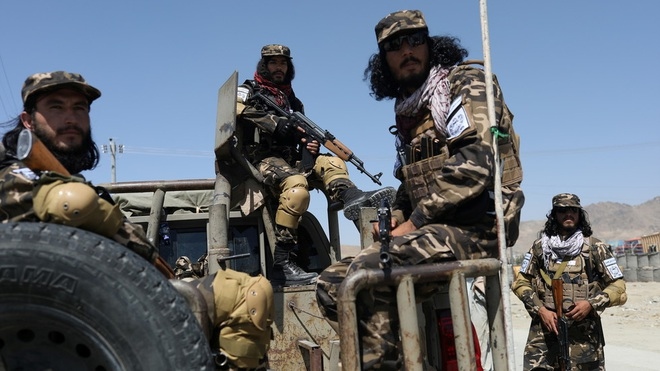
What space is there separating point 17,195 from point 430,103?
155 cm

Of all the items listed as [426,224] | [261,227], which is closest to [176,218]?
Result: [261,227]

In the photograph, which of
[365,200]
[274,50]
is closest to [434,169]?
[365,200]

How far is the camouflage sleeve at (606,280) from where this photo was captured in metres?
6.01

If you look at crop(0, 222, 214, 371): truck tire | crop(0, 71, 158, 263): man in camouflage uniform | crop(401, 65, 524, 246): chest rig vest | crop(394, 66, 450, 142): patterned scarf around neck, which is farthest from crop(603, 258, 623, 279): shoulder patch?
crop(0, 222, 214, 371): truck tire

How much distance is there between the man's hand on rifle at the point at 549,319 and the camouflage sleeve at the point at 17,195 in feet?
16.2

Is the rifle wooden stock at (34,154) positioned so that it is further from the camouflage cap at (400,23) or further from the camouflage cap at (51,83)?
the camouflage cap at (400,23)

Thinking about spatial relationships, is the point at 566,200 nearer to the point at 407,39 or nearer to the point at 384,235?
the point at 407,39

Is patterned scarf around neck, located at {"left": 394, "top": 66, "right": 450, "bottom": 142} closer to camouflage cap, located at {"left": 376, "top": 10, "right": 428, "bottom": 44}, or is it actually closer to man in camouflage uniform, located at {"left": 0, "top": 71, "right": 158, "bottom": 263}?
camouflage cap, located at {"left": 376, "top": 10, "right": 428, "bottom": 44}

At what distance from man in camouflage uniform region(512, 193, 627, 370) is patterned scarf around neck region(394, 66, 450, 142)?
369 cm

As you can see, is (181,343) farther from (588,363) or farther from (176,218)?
(588,363)

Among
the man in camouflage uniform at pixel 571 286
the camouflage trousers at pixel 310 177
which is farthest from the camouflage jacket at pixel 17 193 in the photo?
the man in camouflage uniform at pixel 571 286

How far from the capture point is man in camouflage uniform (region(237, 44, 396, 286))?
444 centimetres

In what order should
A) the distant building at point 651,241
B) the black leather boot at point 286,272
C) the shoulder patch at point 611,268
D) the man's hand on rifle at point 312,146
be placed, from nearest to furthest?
the black leather boot at point 286,272 < the man's hand on rifle at point 312,146 < the shoulder patch at point 611,268 < the distant building at point 651,241

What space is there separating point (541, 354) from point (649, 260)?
23.4 m
